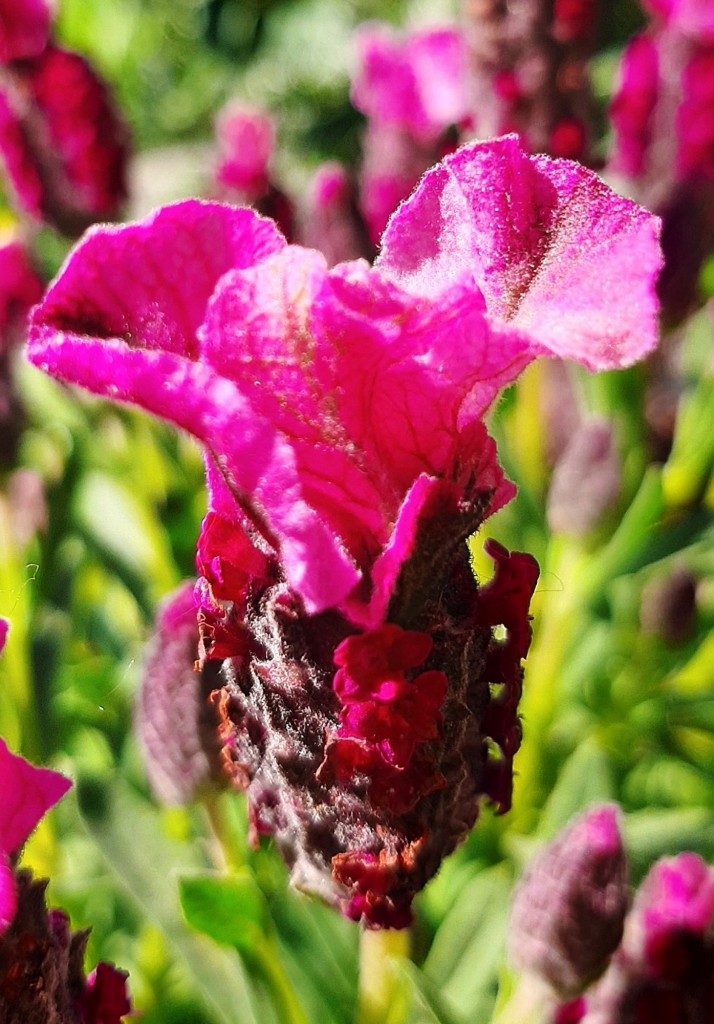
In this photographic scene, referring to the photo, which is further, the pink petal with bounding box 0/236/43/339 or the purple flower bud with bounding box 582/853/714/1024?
the pink petal with bounding box 0/236/43/339

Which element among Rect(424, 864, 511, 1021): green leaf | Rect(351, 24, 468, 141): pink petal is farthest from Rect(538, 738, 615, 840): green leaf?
Rect(351, 24, 468, 141): pink petal

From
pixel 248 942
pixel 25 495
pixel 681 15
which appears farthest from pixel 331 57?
pixel 248 942

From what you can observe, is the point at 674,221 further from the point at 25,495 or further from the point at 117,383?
the point at 117,383

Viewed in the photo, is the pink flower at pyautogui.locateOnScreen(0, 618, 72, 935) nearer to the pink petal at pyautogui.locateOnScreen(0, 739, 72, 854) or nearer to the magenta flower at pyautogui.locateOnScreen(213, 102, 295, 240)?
the pink petal at pyautogui.locateOnScreen(0, 739, 72, 854)

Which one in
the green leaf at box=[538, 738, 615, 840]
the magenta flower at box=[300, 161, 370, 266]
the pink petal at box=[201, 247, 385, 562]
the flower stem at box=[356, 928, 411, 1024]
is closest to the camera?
the pink petal at box=[201, 247, 385, 562]

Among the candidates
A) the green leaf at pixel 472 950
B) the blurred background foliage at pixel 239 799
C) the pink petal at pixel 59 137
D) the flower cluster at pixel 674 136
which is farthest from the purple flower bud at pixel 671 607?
the pink petal at pixel 59 137

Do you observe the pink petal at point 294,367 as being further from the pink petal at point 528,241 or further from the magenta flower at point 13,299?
the magenta flower at point 13,299
